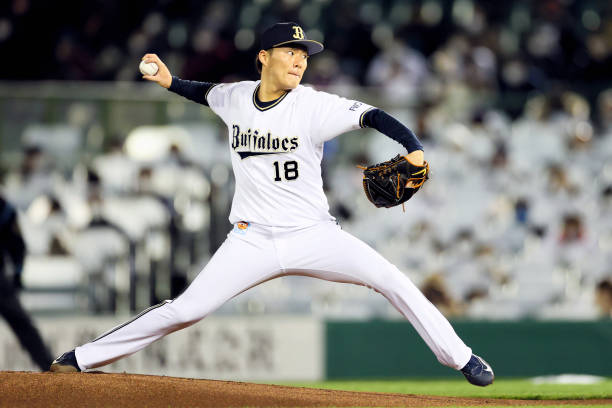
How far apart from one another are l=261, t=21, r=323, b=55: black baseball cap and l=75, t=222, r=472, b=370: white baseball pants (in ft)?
3.63

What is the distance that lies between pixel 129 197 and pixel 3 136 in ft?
5.61

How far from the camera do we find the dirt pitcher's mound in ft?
18.2

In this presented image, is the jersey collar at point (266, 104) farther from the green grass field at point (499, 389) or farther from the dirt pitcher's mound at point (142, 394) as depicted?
the green grass field at point (499, 389)

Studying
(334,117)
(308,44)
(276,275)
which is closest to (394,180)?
(334,117)

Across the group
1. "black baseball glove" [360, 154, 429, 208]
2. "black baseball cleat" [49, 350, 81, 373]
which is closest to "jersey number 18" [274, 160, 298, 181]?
"black baseball glove" [360, 154, 429, 208]

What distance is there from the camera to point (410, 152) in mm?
5441

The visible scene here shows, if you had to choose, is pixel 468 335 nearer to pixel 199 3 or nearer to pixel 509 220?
pixel 509 220

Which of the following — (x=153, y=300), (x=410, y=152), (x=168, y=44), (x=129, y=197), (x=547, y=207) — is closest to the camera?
(x=410, y=152)

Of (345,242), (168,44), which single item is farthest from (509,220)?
(345,242)

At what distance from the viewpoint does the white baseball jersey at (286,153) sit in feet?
18.9

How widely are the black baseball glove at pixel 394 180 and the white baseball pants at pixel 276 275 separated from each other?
0.32 meters

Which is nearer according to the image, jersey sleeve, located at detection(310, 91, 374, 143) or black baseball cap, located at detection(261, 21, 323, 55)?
jersey sleeve, located at detection(310, 91, 374, 143)

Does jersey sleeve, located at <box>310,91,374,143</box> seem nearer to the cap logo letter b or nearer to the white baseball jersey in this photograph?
the white baseball jersey

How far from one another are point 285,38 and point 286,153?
71cm
